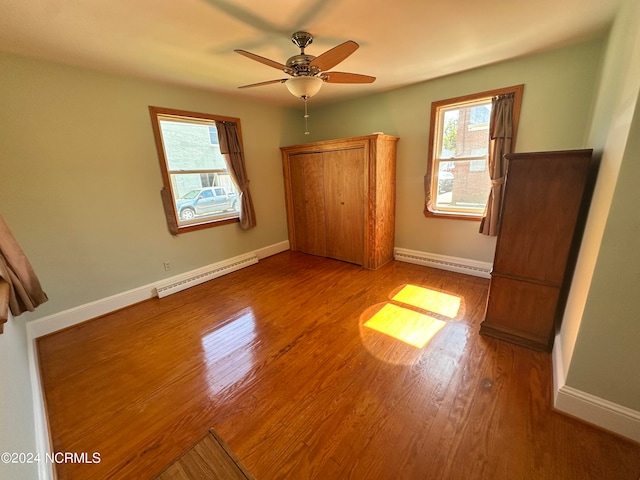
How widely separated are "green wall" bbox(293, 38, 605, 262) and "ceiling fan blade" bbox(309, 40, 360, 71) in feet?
6.43

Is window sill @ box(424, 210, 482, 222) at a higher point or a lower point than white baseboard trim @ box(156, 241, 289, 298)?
higher

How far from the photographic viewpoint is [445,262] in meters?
3.44

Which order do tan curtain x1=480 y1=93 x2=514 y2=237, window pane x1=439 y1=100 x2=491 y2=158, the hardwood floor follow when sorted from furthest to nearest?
1. window pane x1=439 y1=100 x2=491 y2=158
2. tan curtain x1=480 y1=93 x2=514 y2=237
3. the hardwood floor

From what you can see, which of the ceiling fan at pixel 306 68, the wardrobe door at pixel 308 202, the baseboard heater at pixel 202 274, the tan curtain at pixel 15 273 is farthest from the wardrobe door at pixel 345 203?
the tan curtain at pixel 15 273

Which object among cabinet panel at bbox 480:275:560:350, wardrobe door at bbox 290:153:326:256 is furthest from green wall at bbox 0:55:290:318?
cabinet panel at bbox 480:275:560:350

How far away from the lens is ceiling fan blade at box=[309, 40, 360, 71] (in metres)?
1.53

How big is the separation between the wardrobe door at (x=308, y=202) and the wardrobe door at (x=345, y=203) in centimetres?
12

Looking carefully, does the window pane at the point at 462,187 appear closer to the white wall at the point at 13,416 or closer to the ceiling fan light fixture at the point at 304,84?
the ceiling fan light fixture at the point at 304,84

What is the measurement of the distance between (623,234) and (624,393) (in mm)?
827

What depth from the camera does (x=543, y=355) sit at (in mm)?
1893

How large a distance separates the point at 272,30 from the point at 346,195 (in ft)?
6.78

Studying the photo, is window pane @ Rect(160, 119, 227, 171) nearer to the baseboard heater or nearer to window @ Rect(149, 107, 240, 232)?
window @ Rect(149, 107, 240, 232)

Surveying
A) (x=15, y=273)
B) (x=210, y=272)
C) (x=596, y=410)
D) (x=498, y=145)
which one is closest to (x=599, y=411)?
(x=596, y=410)

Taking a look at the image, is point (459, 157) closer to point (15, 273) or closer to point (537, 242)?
point (537, 242)
